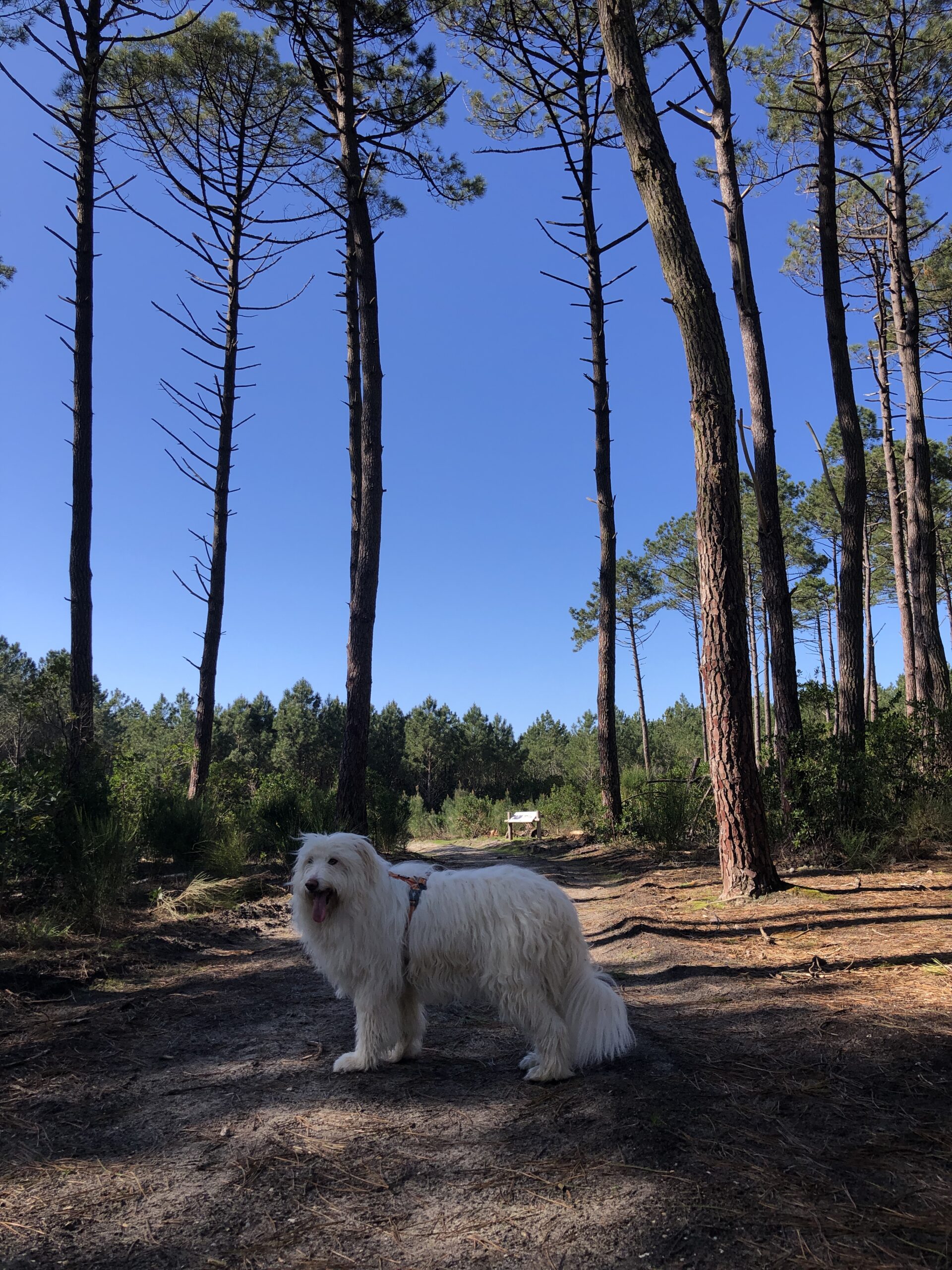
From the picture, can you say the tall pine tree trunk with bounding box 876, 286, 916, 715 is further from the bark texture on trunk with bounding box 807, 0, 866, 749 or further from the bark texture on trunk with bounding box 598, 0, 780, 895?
the bark texture on trunk with bounding box 598, 0, 780, 895

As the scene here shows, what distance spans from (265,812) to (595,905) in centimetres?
500

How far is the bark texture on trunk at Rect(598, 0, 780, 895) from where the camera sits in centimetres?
631

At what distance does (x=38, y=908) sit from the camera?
5941mm

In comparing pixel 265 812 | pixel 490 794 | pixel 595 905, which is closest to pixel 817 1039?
pixel 595 905

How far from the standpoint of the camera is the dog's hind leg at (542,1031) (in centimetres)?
317

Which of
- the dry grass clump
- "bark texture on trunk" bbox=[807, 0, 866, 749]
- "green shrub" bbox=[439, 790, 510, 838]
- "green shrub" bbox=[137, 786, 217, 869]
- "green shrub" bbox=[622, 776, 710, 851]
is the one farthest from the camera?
"green shrub" bbox=[439, 790, 510, 838]

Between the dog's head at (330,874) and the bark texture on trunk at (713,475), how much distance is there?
379 cm

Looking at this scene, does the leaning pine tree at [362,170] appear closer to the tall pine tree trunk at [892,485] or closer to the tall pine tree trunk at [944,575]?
the tall pine tree trunk at [892,485]

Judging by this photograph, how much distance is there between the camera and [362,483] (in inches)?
441

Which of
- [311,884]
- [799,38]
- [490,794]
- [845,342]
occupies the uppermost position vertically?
[799,38]

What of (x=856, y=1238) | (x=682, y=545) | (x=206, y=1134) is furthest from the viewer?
(x=682, y=545)

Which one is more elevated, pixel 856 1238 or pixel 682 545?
pixel 682 545

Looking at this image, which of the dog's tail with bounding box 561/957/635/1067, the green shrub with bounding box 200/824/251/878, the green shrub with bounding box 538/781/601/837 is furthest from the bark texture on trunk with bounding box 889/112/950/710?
the dog's tail with bounding box 561/957/635/1067

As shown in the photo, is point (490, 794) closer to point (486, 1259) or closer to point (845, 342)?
point (845, 342)
